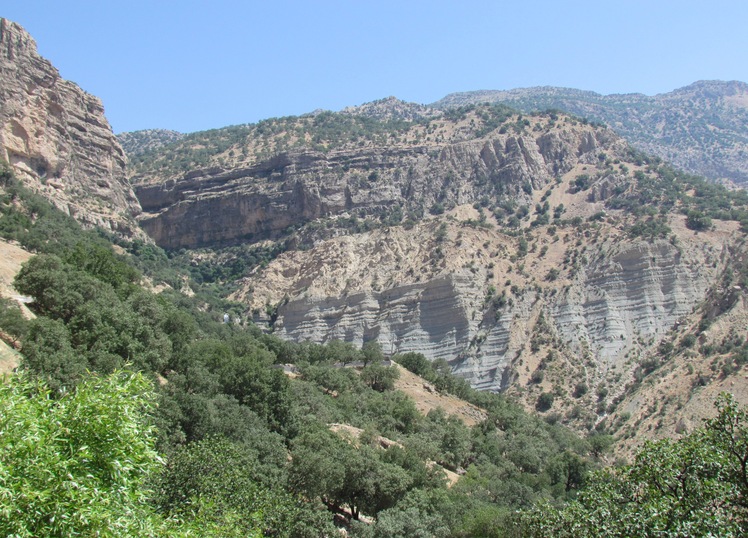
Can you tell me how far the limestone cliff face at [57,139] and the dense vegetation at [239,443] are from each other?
425 inches

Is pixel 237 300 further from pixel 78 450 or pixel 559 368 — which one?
pixel 78 450

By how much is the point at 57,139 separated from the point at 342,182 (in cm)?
4573

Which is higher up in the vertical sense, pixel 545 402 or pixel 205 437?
pixel 205 437

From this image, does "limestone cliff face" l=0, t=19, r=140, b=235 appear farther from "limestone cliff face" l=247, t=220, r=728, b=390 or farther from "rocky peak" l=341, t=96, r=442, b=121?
"rocky peak" l=341, t=96, r=442, b=121

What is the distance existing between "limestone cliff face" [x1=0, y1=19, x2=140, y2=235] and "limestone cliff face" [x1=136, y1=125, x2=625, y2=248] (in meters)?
17.7

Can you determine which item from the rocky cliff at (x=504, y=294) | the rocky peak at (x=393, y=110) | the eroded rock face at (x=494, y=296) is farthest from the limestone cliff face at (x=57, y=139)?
the rocky peak at (x=393, y=110)

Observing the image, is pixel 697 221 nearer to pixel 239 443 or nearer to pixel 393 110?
pixel 239 443

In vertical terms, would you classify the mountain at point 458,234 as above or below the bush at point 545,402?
above

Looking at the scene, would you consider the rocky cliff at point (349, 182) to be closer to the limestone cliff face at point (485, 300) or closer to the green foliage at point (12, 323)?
the limestone cliff face at point (485, 300)

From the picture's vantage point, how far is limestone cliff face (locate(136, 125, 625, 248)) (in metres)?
111

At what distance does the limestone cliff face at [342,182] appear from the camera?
111 metres

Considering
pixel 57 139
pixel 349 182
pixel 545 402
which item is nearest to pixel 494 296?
pixel 545 402

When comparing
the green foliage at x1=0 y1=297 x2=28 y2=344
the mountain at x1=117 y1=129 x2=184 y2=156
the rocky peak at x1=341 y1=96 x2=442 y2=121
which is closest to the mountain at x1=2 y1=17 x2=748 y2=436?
the mountain at x1=117 y1=129 x2=184 y2=156

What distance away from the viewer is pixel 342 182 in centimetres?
11412
